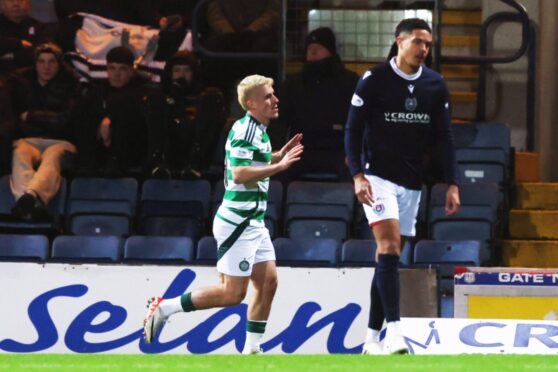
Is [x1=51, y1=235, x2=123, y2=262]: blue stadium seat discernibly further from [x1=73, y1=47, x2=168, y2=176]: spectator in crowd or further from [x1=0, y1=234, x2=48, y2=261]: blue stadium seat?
[x1=73, y1=47, x2=168, y2=176]: spectator in crowd

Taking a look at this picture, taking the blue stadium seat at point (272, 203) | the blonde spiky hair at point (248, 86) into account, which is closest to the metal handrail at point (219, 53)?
the blue stadium seat at point (272, 203)

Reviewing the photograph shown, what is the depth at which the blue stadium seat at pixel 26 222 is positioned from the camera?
13969mm

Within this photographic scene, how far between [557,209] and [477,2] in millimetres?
2678

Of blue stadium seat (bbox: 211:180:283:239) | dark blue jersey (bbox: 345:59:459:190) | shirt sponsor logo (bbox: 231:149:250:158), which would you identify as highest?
dark blue jersey (bbox: 345:59:459:190)

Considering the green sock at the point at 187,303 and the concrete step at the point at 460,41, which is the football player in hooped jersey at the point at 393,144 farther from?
the concrete step at the point at 460,41

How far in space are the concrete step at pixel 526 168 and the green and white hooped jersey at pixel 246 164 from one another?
20.3 feet

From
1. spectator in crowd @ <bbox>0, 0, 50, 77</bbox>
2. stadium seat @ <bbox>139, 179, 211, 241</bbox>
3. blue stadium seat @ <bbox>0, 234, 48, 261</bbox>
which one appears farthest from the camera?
spectator in crowd @ <bbox>0, 0, 50, 77</bbox>

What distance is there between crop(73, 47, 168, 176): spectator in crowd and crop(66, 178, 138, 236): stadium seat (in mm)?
218

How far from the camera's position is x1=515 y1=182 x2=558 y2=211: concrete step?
14.8m

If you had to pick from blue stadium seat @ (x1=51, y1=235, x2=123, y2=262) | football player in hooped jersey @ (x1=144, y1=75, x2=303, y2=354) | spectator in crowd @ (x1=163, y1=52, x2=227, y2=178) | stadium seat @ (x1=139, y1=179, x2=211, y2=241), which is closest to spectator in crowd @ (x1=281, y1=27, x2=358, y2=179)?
spectator in crowd @ (x1=163, y1=52, x2=227, y2=178)
